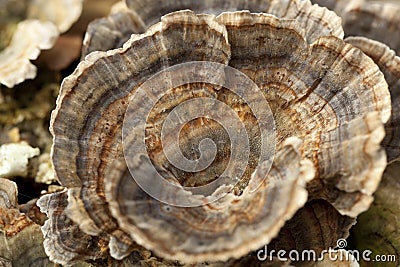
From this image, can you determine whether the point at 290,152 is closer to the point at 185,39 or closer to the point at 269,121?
the point at 269,121

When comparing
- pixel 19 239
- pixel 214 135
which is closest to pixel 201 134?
pixel 214 135

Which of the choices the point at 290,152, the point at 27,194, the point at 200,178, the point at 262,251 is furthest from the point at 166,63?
the point at 27,194

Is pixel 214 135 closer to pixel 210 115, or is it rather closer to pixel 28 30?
pixel 210 115

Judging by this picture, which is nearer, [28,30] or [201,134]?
[201,134]

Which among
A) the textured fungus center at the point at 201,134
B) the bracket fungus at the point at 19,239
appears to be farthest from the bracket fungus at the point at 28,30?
the textured fungus center at the point at 201,134

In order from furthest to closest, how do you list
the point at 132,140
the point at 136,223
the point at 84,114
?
the point at 84,114 < the point at 132,140 < the point at 136,223

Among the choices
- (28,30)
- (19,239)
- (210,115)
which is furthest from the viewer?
(28,30)

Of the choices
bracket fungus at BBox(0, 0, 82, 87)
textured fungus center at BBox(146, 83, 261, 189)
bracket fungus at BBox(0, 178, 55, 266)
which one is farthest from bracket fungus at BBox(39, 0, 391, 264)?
bracket fungus at BBox(0, 0, 82, 87)

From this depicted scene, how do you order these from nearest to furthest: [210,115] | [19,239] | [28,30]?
[210,115]
[19,239]
[28,30]
